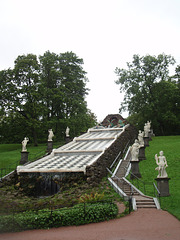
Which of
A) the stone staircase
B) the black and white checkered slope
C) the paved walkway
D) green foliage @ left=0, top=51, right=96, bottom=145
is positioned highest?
green foliage @ left=0, top=51, right=96, bottom=145

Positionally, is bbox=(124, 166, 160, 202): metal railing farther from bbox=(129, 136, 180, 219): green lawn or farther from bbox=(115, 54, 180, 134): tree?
bbox=(115, 54, 180, 134): tree

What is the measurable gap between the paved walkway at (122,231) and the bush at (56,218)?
0.30 metres

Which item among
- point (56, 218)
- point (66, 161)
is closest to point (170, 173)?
point (66, 161)

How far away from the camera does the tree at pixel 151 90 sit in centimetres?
3844

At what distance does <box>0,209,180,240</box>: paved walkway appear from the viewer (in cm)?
810

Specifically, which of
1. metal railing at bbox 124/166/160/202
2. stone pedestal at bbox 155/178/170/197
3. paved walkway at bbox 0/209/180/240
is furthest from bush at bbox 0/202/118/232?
stone pedestal at bbox 155/178/170/197

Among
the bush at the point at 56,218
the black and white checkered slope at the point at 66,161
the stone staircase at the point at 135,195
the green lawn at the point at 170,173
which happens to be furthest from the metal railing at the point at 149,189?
the black and white checkered slope at the point at 66,161

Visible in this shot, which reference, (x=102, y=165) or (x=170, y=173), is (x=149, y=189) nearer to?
(x=170, y=173)

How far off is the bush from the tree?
29.5 m

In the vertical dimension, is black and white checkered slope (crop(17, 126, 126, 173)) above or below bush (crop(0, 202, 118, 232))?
above

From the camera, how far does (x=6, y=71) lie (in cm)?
3238

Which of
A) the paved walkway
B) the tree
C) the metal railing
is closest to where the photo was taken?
the paved walkway

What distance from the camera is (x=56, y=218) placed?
9781 millimetres

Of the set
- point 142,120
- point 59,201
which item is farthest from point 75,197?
point 142,120
